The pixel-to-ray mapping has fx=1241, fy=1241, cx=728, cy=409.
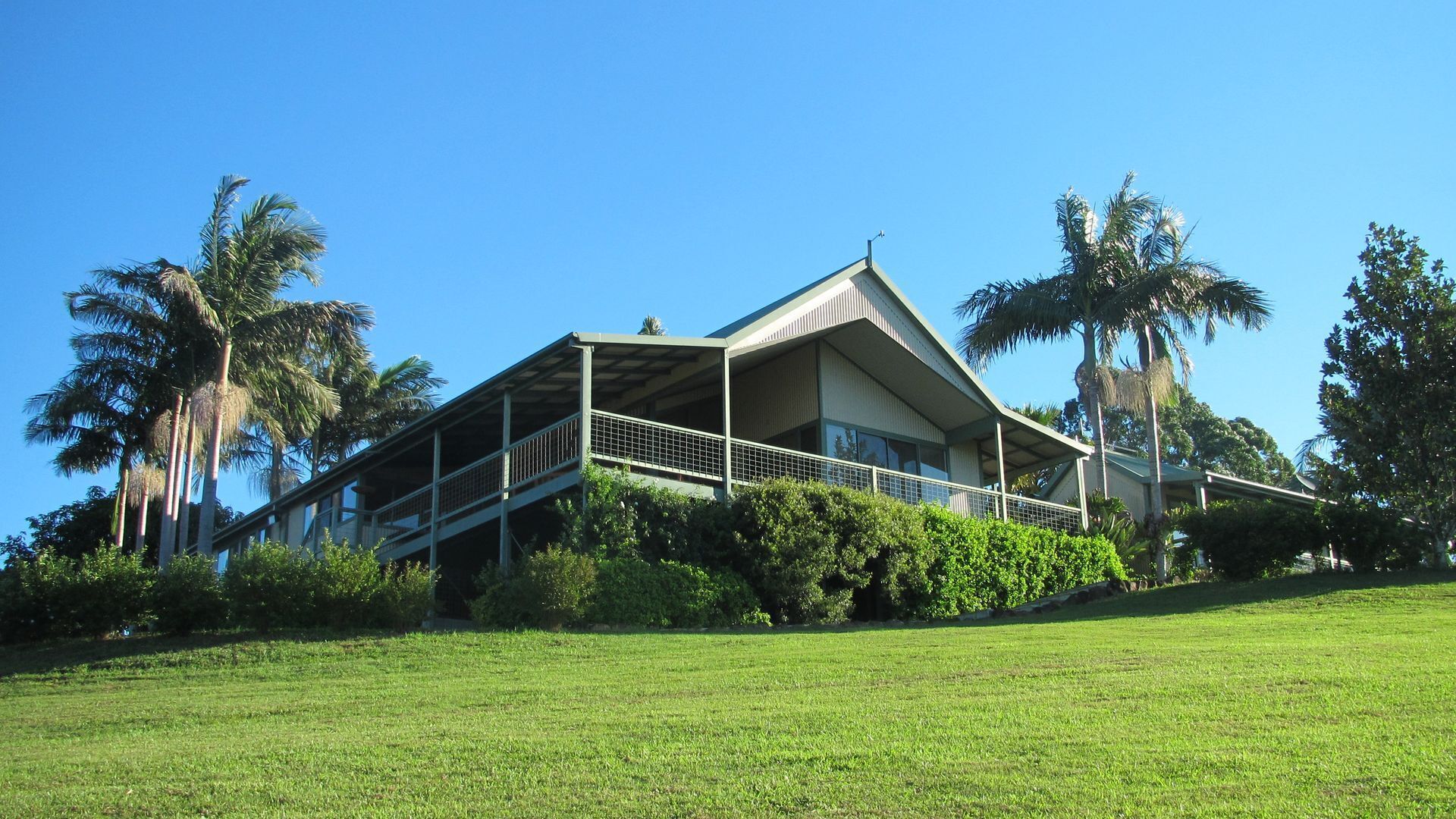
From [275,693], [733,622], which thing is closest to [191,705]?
[275,693]

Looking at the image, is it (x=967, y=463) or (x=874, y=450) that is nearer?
(x=874, y=450)

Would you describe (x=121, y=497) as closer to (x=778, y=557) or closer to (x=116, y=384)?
(x=116, y=384)

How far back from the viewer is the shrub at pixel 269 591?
17859 mm

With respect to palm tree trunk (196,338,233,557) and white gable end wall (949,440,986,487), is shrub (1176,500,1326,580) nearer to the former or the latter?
white gable end wall (949,440,986,487)

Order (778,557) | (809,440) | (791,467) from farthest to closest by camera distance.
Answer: (809,440), (791,467), (778,557)

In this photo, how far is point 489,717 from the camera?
11.1 m

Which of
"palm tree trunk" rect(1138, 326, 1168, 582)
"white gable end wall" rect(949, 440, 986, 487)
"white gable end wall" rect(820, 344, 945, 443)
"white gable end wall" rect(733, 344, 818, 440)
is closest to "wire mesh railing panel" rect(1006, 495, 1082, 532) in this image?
"white gable end wall" rect(949, 440, 986, 487)

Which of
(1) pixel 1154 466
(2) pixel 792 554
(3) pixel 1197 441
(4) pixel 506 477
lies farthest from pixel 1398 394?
(3) pixel 1197 441

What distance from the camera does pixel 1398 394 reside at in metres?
22.0

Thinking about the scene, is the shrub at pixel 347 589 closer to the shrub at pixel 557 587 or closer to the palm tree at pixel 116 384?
the shrub at pixel 557 587

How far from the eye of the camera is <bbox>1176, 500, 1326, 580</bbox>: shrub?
74.0 feet

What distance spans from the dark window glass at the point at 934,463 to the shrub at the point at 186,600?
48.2 feet

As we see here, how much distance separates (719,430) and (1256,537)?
1048cm

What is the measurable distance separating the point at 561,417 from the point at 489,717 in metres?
14.7
